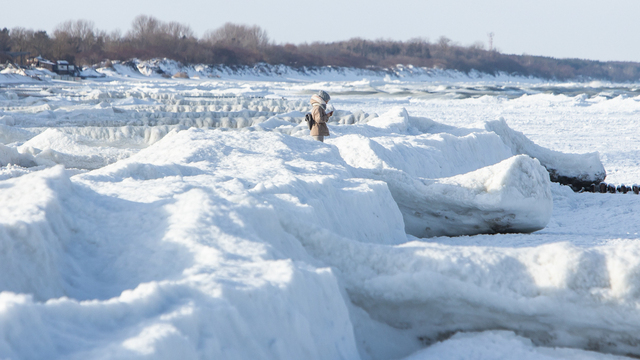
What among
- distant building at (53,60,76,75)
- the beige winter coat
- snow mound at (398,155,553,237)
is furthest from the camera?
distant building at (53,60,76,75)

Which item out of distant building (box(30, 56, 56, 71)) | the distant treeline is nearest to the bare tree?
the distant treeline

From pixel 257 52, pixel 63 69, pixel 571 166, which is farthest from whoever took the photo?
pixel 257 52

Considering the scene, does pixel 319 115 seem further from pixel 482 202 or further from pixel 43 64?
pixel 43 64

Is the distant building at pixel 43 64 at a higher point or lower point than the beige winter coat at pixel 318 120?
higher

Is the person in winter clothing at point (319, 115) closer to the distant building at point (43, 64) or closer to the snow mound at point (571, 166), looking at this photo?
the snow mound at point (571, 166)

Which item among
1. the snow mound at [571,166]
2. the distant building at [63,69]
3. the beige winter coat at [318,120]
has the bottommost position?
the snow mound at [571,166]

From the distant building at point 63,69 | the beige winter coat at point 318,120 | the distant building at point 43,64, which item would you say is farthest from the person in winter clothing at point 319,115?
the distant building at point 43,64

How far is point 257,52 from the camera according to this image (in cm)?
6106

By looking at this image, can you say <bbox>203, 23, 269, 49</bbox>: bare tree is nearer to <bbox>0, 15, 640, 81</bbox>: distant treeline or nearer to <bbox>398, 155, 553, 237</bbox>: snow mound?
<bbox>0, 15, 640, 81</bbox>: distant treeline

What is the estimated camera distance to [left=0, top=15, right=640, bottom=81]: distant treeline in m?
49.0

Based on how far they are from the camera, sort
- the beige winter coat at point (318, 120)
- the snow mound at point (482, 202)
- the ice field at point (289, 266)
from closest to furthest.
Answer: the ice field at point (289, 266) → the snow mound at point (482, 202) → the beige winter coat at point (318, 120)

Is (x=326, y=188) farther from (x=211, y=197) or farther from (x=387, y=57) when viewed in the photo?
(x=387, y=57)

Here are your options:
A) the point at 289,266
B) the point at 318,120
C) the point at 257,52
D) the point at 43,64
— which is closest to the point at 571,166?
the point at 318,120

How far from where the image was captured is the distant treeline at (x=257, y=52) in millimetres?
48975
